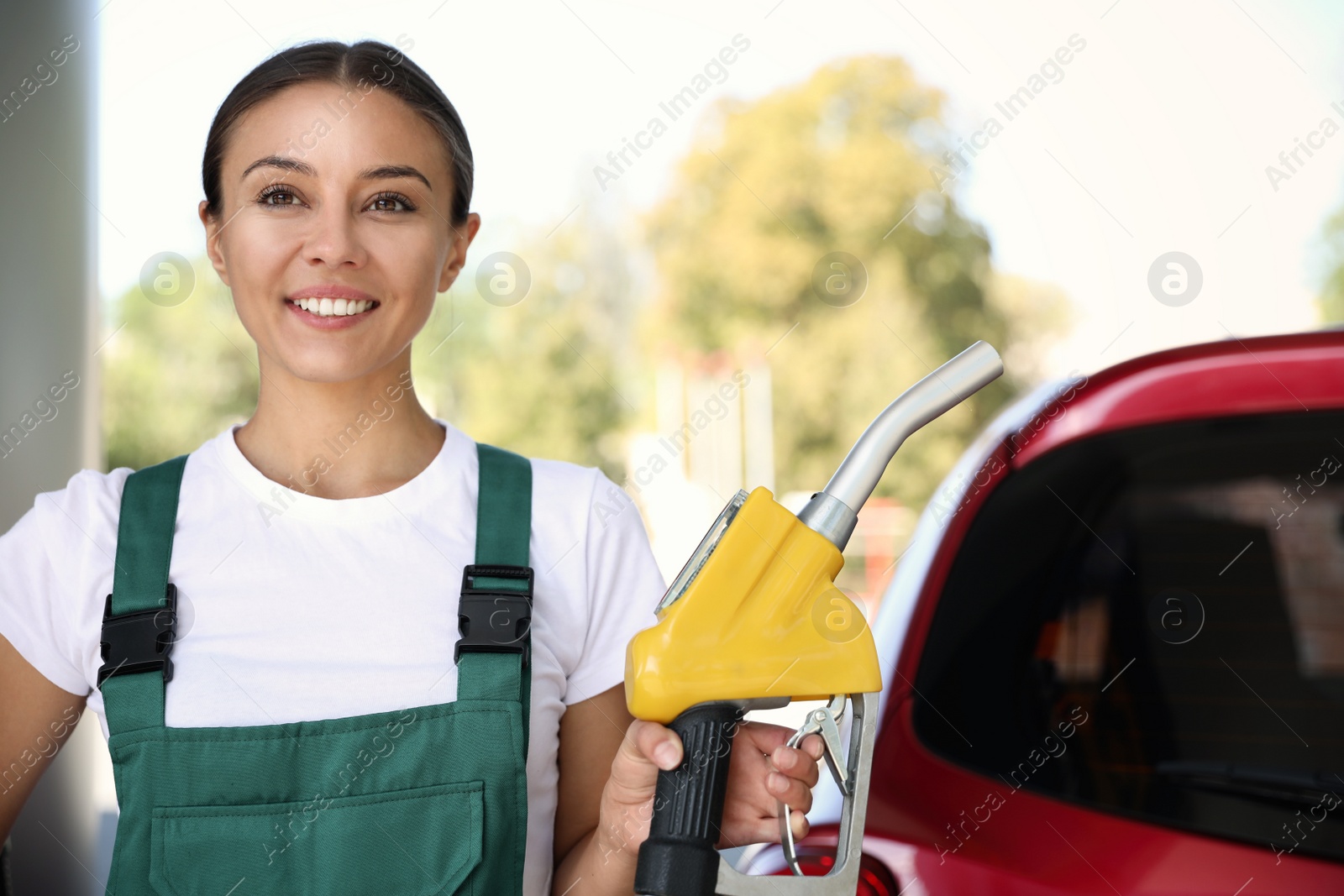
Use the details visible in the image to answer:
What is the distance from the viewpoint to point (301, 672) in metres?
1.44

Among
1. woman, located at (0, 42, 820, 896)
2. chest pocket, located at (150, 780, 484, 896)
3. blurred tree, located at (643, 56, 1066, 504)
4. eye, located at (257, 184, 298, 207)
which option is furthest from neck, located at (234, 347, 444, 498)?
blurred tree, located at (643, 56, 1066, 504)

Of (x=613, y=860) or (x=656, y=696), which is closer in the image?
(x=656, y=696)

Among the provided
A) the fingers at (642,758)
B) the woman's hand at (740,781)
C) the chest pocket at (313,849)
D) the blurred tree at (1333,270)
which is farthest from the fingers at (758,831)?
the blurred tree at (1333,270)

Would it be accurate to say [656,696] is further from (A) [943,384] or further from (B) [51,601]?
(B) [51,601]

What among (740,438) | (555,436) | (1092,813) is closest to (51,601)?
(1092,813)

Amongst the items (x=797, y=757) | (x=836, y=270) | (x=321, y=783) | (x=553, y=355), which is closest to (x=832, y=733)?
(x=797, y=757)

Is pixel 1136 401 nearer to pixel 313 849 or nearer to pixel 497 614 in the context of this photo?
pixel 497 614

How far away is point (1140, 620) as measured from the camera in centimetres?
159

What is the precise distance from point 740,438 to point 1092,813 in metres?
19.6

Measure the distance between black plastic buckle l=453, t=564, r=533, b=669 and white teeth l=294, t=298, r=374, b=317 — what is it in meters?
0.37

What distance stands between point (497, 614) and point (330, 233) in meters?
0.51

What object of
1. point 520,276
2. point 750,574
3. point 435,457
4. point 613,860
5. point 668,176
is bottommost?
point 613,860

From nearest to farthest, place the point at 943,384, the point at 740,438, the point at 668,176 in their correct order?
the point at 943,384 < the point at 740,438 < the point at 668,176

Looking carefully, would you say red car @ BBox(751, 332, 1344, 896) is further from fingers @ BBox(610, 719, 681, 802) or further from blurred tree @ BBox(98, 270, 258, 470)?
blurred tree @ BBox(98, 270, 258, 470)
